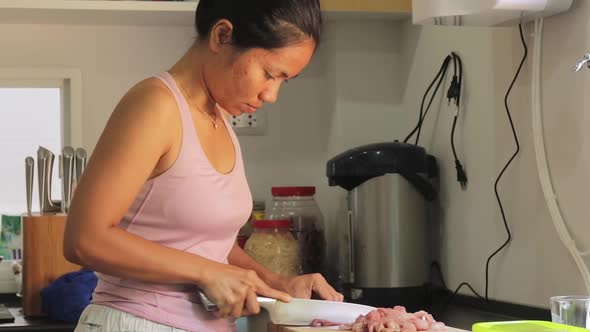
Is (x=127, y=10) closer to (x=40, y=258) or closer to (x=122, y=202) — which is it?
(x=40, y=258)

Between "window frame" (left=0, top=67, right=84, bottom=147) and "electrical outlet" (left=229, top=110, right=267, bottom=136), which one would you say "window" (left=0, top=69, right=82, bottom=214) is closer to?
"window frame" (left=0, top=67, right=84, bottom=147)

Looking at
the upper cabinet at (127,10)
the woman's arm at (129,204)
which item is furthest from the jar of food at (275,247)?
A: the woman's arm at (129,204)

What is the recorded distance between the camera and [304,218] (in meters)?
2.36

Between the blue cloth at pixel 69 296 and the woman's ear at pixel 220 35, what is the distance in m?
0.96

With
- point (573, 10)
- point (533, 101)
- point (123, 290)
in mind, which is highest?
point (573, 10)

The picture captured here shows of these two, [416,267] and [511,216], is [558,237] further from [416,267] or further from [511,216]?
[416,267]

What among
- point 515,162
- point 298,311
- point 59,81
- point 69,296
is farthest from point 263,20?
point 59,81

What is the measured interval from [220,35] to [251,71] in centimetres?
6

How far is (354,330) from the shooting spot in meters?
1.27

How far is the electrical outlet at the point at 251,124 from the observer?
2.51 metres

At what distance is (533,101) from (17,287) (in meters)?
1.42

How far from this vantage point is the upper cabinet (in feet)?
7.34

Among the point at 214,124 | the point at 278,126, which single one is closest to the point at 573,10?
the point at 214,124

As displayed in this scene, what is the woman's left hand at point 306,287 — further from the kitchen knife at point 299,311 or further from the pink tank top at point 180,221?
the pink tank top at point 180,221
